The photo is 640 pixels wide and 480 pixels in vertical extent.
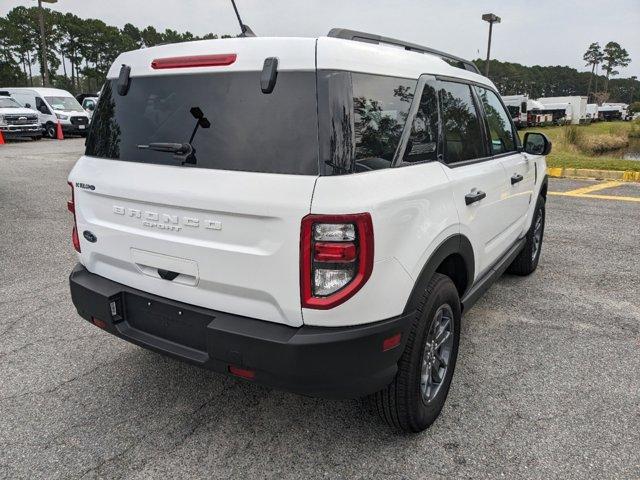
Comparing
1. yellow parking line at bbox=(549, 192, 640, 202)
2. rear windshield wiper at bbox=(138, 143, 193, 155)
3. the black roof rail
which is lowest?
yellow parking line at bbox=(549, 192, 640, 202)

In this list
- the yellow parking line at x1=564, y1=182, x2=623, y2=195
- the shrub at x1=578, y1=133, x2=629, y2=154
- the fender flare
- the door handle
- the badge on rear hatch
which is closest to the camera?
the badge on rear hatch

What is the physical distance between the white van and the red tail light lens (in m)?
21.7

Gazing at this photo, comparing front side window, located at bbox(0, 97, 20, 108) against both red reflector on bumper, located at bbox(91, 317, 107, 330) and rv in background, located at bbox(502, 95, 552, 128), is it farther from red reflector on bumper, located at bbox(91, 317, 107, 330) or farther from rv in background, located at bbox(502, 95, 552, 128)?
rv in background, located at bbox(502, 95, 552, 128)

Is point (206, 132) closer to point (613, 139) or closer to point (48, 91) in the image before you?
point (48, 91)

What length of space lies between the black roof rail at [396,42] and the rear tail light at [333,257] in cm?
97

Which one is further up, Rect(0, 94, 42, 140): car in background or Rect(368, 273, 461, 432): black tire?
Rect(0, 94, 42, 140): car in background

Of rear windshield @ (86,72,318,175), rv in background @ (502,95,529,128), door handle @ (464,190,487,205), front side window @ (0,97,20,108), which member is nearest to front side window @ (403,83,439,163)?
door handle @ (464,190,487,205)

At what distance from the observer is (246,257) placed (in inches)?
82.0

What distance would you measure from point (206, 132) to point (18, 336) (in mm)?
2500

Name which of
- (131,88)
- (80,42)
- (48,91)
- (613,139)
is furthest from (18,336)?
(80,42)

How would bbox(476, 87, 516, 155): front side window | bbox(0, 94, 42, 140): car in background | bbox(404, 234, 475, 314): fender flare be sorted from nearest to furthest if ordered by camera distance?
bbox(404, 234, 475, 314): fender flare, bbox(476, 87, 516, 155): front side window, bbox(0, 94, 42, 140): car in background

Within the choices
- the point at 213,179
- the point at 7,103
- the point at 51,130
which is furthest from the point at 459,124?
the point at 51,130

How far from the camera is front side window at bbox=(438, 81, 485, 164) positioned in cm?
282

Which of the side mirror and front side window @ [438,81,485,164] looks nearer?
front side window @ [438,81,485,164]
